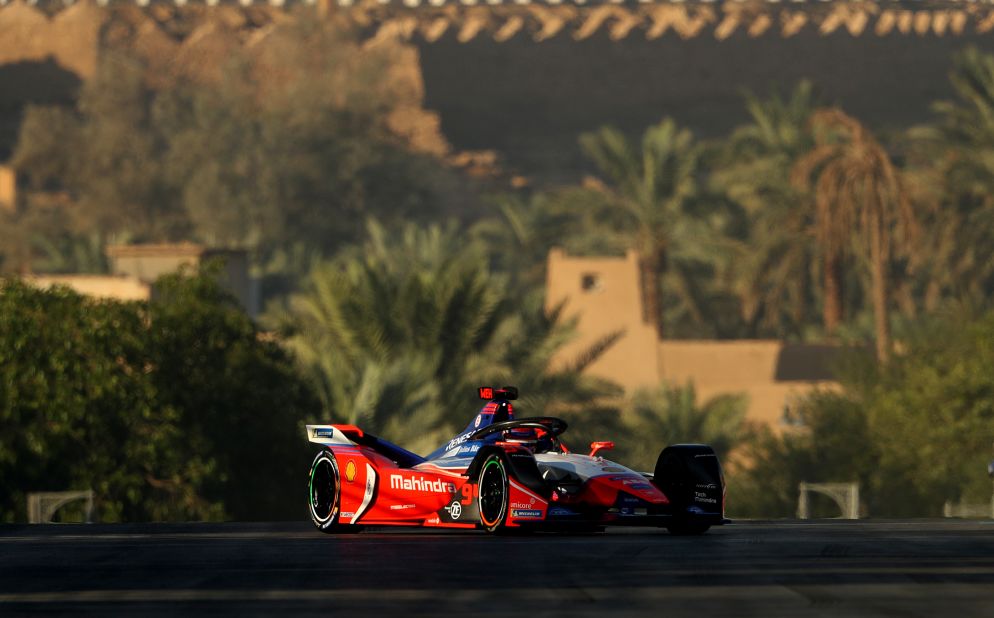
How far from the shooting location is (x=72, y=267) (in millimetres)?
91812

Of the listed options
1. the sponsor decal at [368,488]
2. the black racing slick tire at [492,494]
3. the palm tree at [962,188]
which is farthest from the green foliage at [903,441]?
the black racing slick tire at [492,494]

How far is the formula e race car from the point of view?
16.1 m

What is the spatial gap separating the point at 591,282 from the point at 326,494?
5834 cm

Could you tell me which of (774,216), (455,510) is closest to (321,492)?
(455,510)

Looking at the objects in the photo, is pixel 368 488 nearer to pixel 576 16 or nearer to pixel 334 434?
pixel 334 434

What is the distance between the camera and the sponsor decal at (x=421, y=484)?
1677 cm

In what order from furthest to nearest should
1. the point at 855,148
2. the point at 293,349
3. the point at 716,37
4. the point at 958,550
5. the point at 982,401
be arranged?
the point at 716,37 → the point at 855,148 → the point at 982,401 → the point at 293,349 → the point at 958,550

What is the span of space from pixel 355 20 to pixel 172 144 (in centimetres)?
2169

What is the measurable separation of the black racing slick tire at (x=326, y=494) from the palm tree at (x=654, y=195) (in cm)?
6927

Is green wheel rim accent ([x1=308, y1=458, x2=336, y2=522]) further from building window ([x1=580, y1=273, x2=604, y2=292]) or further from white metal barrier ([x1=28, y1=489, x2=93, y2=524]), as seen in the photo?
building window ([x1=580, y1=273, x2=604, y2=292])

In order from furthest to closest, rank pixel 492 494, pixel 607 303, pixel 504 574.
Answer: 1. pixel 607 303
2. pixel 492 494
3. pixel 504 574

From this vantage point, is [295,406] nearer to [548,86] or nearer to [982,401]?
[982,401]

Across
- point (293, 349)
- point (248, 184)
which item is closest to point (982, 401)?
point (293, 349)

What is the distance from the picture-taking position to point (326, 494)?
17922 mm
